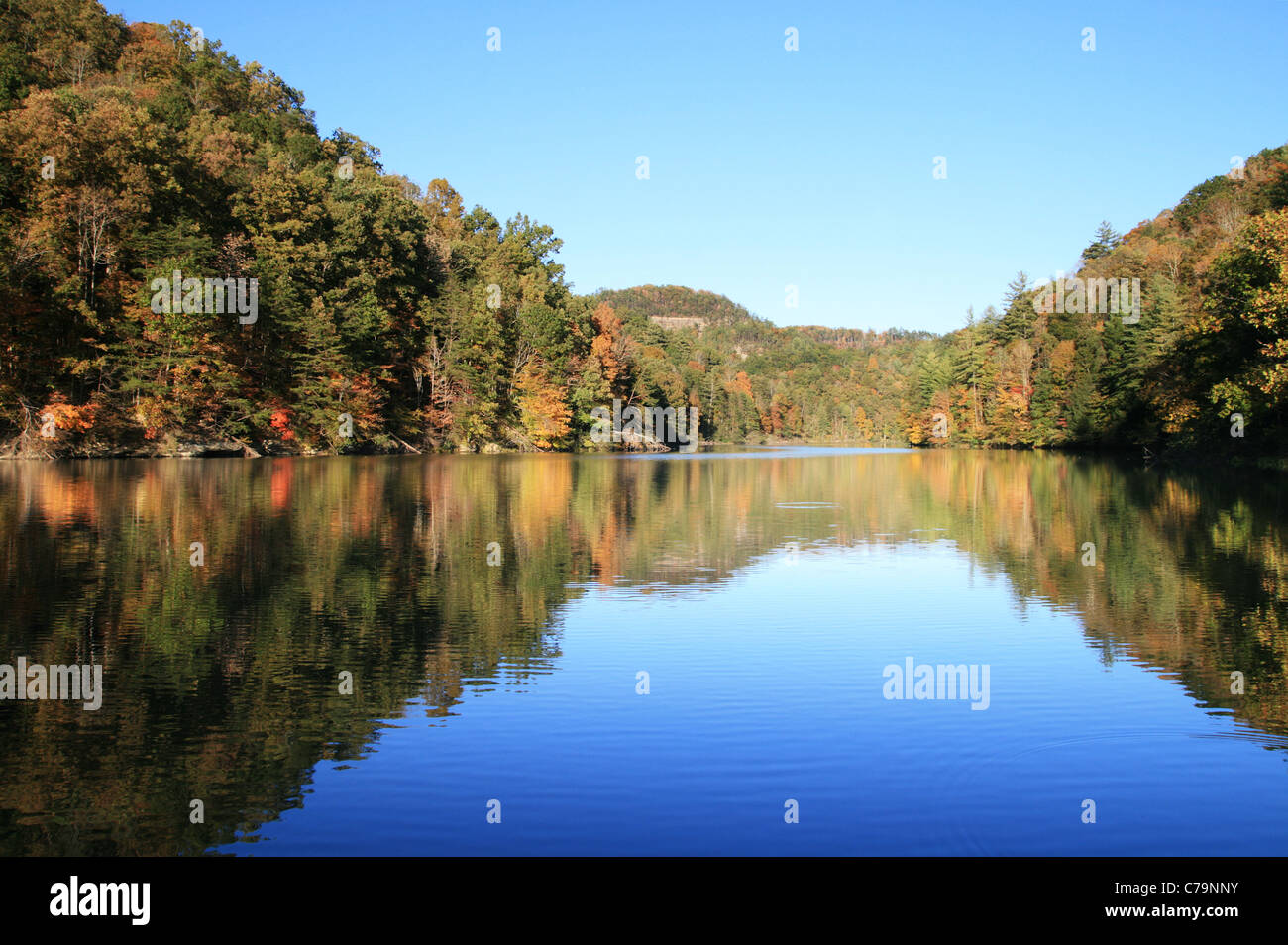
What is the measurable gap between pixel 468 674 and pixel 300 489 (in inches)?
917

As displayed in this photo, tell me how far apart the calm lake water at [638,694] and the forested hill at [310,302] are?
32.6m

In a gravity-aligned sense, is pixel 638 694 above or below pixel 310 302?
below

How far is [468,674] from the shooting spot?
8.65 metres

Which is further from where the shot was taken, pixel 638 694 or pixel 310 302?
pixel 310 302

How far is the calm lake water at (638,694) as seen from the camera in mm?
5469

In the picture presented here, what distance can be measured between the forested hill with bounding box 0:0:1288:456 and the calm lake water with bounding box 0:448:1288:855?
32.6 meters

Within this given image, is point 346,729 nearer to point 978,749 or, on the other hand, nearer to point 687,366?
point 978,749

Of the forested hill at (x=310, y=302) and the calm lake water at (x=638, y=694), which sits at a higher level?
the forested hill at (x=310, y=302)

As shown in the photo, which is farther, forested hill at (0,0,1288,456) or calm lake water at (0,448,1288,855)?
forested hill at (0,0,1288,456)

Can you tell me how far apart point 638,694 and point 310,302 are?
61.0 m

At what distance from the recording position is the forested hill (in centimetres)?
4650

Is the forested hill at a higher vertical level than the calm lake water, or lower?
higher

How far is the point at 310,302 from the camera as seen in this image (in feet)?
209
